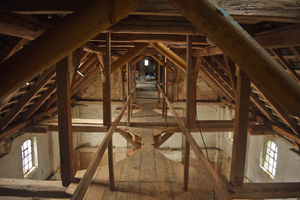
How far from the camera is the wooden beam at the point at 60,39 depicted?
115cm

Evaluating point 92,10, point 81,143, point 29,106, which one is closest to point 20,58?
point 92,10

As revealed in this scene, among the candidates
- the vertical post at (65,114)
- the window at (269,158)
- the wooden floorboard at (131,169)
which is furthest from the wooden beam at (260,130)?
the vertical post at (65,114)

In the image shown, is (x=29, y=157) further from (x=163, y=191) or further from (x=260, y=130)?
(x=260, y=130)

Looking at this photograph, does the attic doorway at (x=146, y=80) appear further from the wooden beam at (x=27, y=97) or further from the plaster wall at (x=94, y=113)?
the wooden beam at (x=27, y=97)

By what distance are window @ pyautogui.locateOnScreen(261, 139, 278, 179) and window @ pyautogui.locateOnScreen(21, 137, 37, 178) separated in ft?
29.2

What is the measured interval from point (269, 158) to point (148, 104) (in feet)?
17.7

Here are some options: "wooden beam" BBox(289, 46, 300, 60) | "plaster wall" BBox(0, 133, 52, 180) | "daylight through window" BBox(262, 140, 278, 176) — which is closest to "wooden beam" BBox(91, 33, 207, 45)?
"wooden beam" BBox(289, 46, 300, 60)

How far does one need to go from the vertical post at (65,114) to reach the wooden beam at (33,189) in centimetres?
25

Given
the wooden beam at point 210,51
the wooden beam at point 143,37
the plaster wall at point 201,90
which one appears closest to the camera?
the wooden beam at point 143,37

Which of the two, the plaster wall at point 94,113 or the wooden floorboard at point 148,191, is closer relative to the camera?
the wooden floorboard at point 148,191

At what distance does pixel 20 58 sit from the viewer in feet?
3.76

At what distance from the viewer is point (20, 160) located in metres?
7.21

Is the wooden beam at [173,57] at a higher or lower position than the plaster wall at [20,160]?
higher

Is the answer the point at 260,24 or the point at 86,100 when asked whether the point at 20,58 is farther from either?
the point at 86,100
